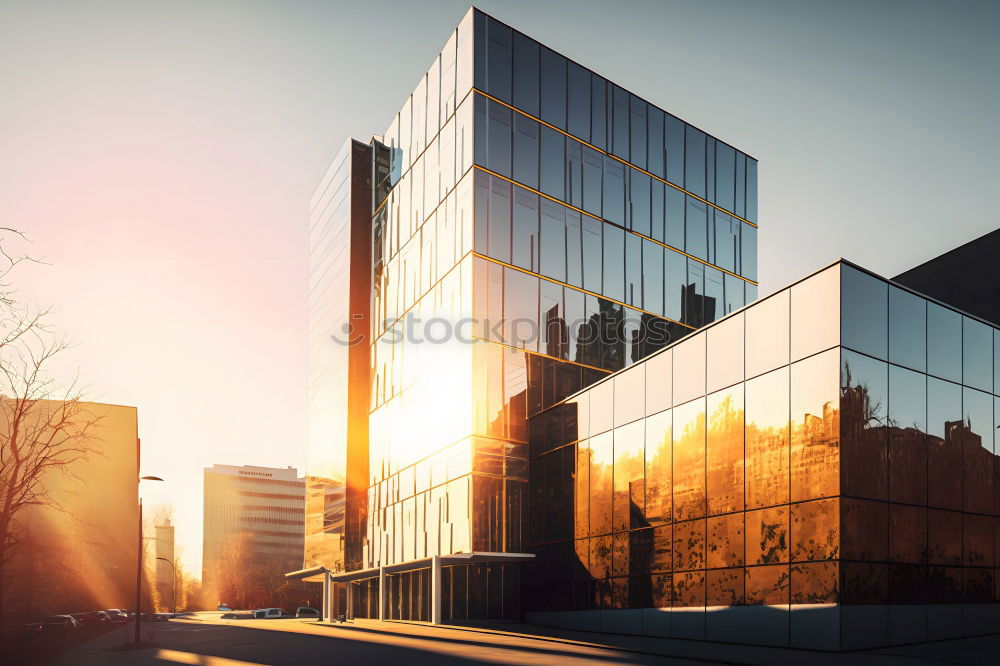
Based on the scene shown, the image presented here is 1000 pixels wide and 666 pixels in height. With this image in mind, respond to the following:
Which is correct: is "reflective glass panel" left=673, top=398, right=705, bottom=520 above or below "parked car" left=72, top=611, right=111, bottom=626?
above

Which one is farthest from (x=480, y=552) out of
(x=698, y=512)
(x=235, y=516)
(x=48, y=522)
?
(x=235, y=516)

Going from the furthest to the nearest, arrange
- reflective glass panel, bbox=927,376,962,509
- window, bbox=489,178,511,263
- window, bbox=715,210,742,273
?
1. window, bbox=715,210,742,273
2. window, bbox=489,178,511,263
3. reflective glass panel, bbox=927,376,962,509

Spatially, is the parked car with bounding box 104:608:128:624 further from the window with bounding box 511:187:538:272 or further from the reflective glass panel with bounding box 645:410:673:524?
the reflective glass panel with bounding box 645:410:673:524

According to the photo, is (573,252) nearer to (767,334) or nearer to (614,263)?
(614,263)

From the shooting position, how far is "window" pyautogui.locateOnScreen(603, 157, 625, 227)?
45281 millimetres

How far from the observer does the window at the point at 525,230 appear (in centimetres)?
4219

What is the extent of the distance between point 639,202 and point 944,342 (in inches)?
887

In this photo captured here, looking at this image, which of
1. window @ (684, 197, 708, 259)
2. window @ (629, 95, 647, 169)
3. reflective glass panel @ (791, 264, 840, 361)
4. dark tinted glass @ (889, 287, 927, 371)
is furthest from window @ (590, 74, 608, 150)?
dark tinted glass @ (889, 287, 927, 371)

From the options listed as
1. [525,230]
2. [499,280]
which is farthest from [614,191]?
[499,280]

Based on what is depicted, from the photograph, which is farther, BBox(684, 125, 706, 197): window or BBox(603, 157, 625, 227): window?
BBox(684, 125, 706, 197): window

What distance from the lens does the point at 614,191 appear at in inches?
1799

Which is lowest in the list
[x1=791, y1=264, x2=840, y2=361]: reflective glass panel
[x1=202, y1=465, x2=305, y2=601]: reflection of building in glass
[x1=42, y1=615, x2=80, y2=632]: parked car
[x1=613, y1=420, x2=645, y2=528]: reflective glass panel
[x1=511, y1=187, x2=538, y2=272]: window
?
[x1=202, y1=465, x2=305, y2=601]: reflection of building in glass

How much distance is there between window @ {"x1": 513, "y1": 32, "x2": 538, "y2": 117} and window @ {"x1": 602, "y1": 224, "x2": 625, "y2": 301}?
7.34 meters

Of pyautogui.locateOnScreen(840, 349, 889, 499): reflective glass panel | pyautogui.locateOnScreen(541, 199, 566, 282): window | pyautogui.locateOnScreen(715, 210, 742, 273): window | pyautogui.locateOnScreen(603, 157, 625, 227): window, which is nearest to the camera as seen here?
pyautogui.locateOnScreen(840, 349, 889, 499): reflective glass panel
